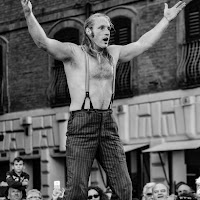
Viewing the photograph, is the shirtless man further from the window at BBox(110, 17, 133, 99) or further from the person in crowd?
the window at BBox(110, 17, 133, 99)

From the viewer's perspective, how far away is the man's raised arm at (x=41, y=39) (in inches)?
255

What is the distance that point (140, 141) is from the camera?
19.3 m

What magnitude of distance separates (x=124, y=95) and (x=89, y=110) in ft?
42.9

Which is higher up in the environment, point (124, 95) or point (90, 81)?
point (124, 95)

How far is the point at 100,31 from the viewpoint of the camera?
6.70 meters

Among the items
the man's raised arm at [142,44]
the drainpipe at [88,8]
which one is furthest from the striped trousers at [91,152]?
the drainpipe at [88,8]

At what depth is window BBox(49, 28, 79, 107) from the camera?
69.9 feet

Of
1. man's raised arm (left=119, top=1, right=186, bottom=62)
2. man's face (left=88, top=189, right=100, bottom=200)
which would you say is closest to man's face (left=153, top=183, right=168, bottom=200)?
man's face (left=88, top=189, right=100, bottom=200)

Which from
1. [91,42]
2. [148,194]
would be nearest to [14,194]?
[148,194]

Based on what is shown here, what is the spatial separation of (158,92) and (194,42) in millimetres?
1544

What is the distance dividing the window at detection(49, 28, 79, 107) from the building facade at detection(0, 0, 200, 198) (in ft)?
0.08

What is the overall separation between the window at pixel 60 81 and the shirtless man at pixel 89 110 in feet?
47.3

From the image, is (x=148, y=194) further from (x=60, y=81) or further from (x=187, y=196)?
(x=60, y=81)

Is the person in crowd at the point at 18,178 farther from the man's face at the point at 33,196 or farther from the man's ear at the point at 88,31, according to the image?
the man's ear at the point at 88,31
